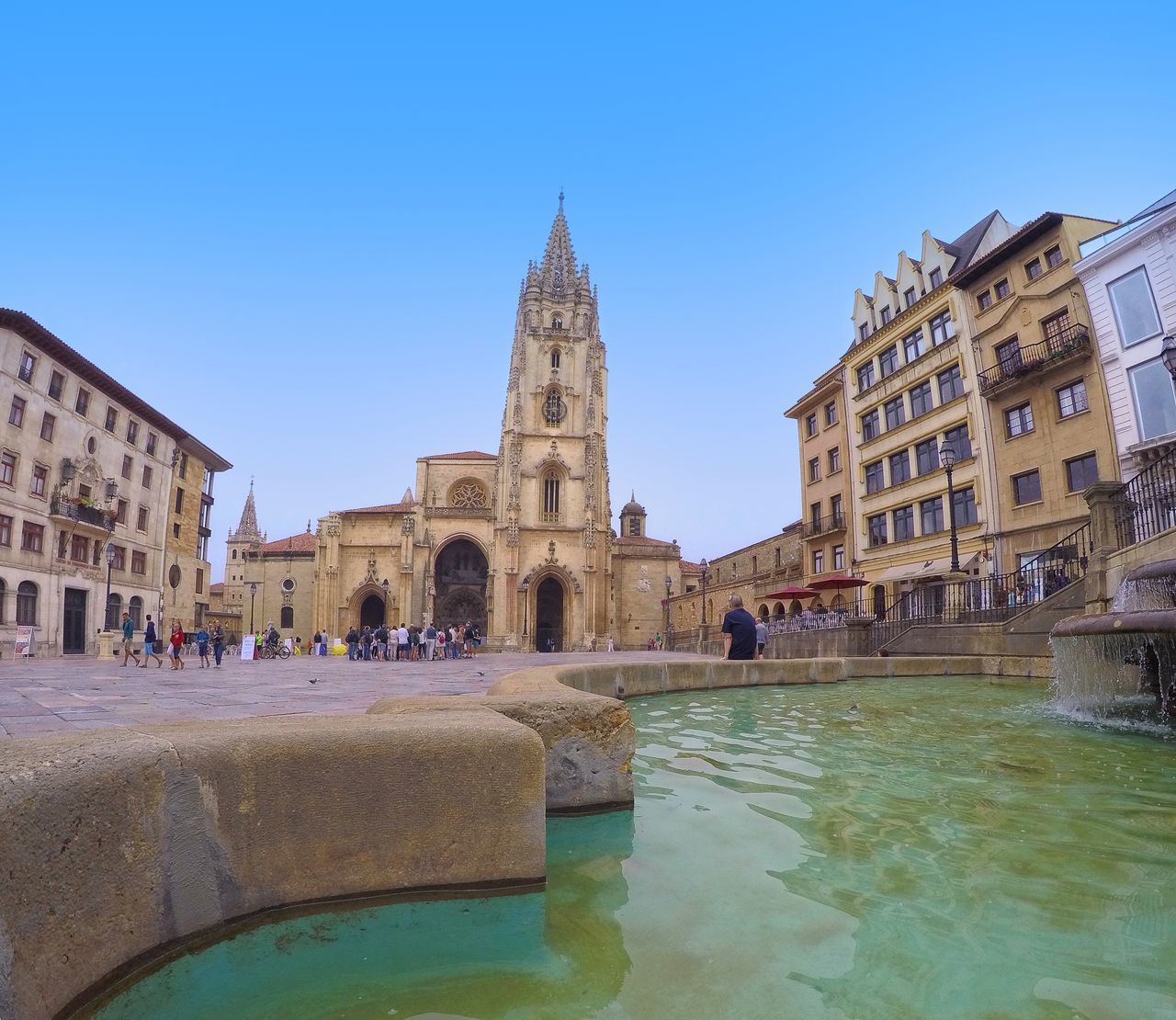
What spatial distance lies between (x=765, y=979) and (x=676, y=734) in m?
4.39

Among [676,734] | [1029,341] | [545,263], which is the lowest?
[676,734]

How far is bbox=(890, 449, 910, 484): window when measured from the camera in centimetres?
2942

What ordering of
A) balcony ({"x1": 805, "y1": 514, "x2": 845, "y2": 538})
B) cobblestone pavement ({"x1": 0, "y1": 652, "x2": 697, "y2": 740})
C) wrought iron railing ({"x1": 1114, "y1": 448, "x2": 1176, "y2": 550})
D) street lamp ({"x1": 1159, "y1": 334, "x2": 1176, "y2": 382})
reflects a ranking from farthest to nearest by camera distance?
balcony ({"x1": 805, "y1": 514, "x2": 845, "y2": 538}) < wrought iron railing ({"x1": 1114, "y1": 448, "x2": 1176, "y2": 550}) < street lamp ({"x1": 1159, "y1": 334, "x2": 1176, "y2": 382}) < cobblestone pavement ({"x1": 0, "y1": 652, "x2": 697, "y2": 740})

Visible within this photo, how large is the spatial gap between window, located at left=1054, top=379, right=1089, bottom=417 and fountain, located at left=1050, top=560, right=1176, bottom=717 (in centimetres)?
1698

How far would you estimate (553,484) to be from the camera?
4909 cm

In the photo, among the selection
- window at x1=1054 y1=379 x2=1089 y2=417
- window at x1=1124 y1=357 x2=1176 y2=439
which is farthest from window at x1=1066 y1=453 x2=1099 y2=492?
window at x1=1124 y1=357 x2=1176 y2=439

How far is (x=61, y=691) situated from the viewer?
9070mm

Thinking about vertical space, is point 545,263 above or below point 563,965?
above

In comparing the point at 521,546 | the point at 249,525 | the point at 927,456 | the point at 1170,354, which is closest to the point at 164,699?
the point at 1170,354

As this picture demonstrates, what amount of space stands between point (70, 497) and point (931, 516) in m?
36.4

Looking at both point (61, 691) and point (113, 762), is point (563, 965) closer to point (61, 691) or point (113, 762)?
point (113, 762)

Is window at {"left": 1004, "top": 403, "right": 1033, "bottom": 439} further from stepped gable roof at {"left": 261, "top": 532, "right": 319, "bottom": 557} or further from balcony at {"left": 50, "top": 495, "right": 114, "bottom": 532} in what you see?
stepped gable roof at {"left": 261, "top": 532, "right": 319, "bottom": 557}

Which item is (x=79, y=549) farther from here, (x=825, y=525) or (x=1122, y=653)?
(x=1122, y=653)

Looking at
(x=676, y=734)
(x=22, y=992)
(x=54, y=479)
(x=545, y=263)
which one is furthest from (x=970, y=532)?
(x=545, y=263)
